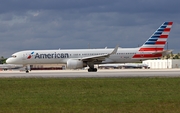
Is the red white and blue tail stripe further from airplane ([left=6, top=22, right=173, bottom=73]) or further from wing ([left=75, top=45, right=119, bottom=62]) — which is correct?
wing ([left=75, top=45, right=119, bottom=62])

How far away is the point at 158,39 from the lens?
2004 inches

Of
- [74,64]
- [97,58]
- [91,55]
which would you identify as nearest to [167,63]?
[91,55]

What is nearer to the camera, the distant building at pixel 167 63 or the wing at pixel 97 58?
the wing at pixel 97 58

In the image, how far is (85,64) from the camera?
4944 cm

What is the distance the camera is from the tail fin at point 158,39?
5025cm

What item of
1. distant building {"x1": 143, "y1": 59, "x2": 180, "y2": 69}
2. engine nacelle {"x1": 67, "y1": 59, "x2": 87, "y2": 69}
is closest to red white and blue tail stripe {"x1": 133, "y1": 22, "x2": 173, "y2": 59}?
engine nacelle {"x1": 67, "y1": 59, "x2": 87, "y2": 69}

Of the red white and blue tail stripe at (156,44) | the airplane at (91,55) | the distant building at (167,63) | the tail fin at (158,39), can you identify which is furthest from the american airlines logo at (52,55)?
the distant building at (167,63)
